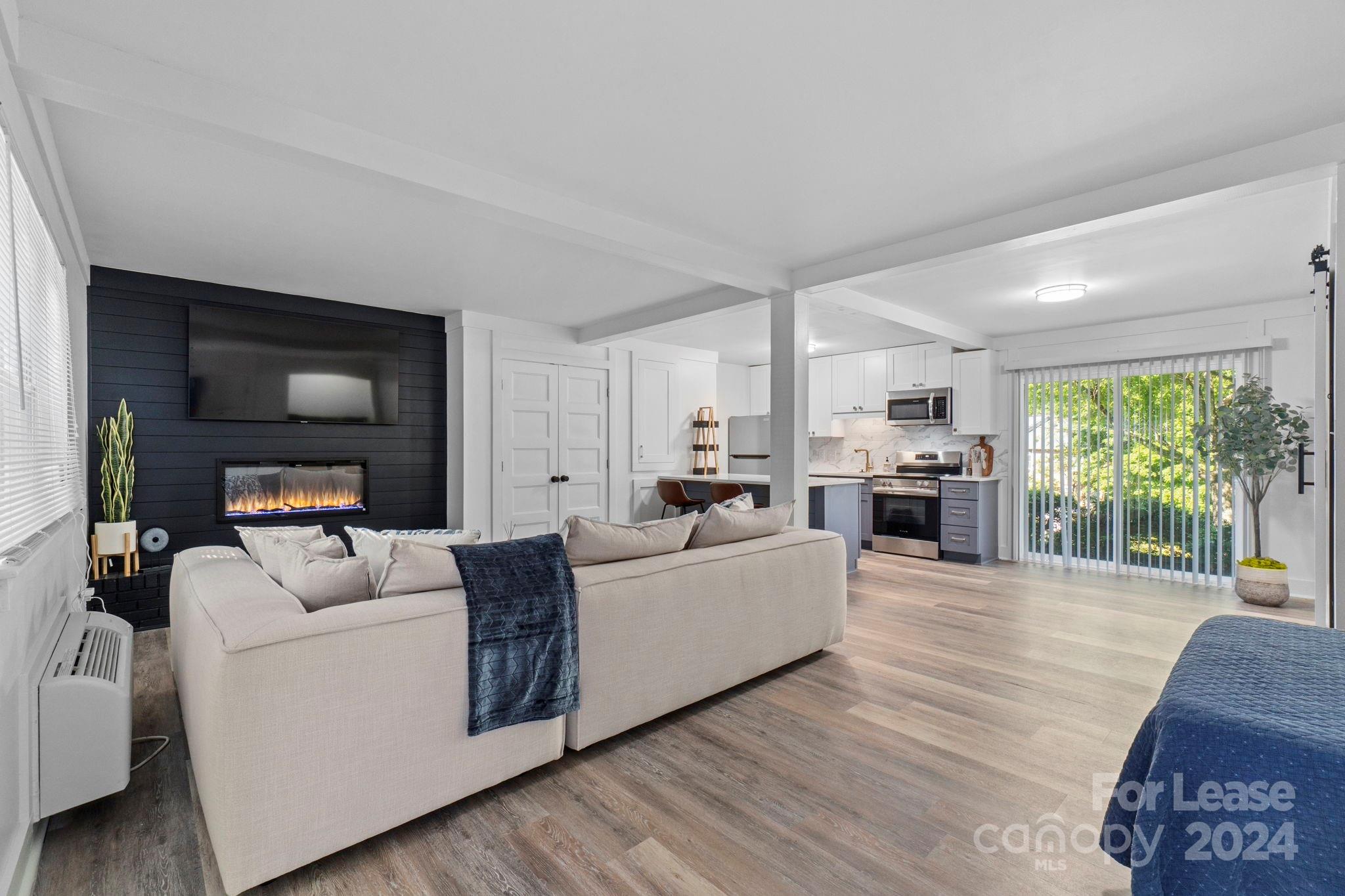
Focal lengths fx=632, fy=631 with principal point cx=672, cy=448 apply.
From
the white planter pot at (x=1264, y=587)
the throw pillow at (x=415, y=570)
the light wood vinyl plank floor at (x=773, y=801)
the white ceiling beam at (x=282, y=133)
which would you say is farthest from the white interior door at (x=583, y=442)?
the white planter pot at (x=1264, y=587)

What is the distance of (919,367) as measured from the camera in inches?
278

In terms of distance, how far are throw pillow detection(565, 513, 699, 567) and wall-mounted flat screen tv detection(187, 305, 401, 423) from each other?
362 centimetres

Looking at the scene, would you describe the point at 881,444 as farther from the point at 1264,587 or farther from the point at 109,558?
the point at 109,558

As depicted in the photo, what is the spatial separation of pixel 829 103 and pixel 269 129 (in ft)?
6.59

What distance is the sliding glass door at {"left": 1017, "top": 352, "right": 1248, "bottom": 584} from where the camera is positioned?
5473 mm

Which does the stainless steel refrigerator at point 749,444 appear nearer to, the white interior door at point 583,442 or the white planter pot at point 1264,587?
the white interior door at point 583,442

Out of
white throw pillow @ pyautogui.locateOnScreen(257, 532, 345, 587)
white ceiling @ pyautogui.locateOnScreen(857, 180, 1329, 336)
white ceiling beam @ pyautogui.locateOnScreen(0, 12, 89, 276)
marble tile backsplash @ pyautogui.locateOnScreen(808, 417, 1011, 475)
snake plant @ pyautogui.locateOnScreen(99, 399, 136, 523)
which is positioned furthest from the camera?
marble tile backsplash @ pyautogui.locateOnScreen(808, 417, 1011, 475)

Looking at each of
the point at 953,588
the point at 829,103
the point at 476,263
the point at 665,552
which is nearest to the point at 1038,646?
the point at 953,588

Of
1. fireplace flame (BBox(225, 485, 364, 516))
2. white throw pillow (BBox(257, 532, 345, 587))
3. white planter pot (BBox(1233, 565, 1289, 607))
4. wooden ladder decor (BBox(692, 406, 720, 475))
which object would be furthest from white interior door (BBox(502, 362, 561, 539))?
white planter pot (BBox(1233, 565, 1289, 607))

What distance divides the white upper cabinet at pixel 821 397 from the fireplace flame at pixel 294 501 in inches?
206

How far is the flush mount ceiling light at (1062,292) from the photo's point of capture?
4.57 m

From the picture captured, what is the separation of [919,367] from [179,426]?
6.83 meters

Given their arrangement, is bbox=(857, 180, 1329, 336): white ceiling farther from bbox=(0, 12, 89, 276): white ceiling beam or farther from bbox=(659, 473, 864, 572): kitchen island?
bbox=(0, 12, 89, 276): white ceiling beam

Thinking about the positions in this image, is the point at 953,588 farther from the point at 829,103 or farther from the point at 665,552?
the point at 829,103
